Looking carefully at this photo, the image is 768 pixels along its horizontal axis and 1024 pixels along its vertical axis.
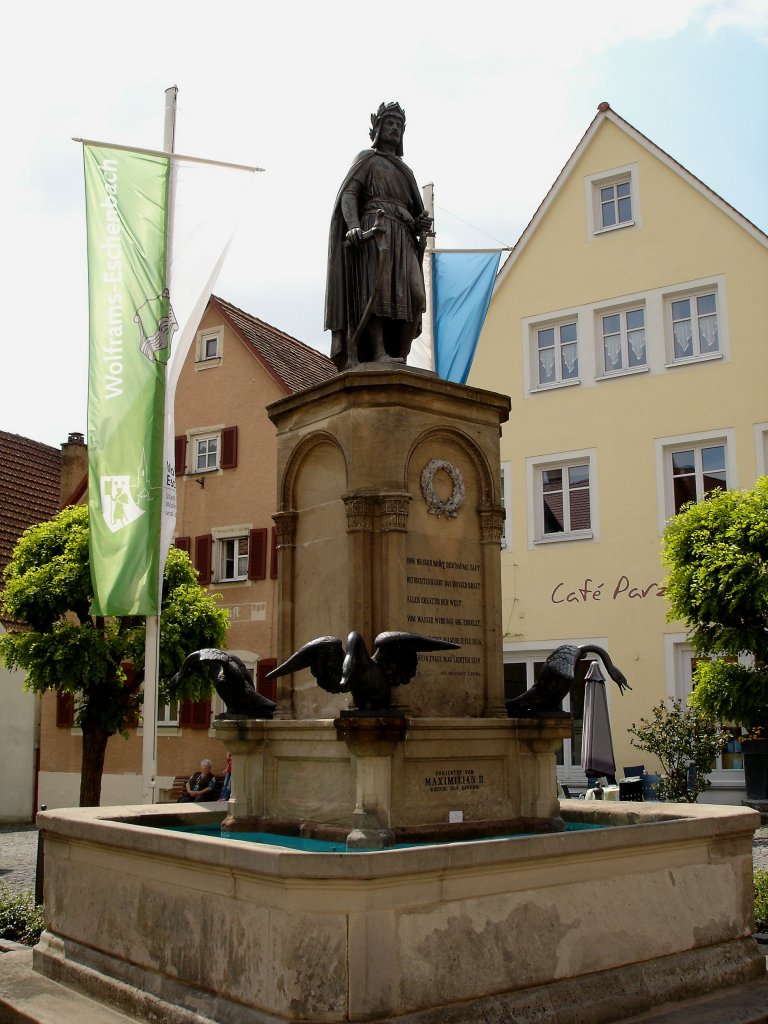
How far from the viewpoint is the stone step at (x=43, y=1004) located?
19.5ft

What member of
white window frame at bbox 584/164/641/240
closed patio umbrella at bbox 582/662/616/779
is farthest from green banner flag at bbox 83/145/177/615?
white window frame at bbox 584/164/641/240

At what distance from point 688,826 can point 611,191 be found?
674 inches

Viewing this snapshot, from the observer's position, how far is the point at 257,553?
76.2 ft

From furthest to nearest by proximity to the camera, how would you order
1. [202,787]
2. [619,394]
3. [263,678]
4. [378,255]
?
[263,678], [619,394], [202,787], [378,255]

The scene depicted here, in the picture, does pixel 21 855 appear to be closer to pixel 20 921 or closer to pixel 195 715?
pixel 195 715

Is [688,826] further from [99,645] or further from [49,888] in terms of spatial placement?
[99,645]

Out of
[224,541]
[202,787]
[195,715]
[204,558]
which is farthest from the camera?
[224,541]

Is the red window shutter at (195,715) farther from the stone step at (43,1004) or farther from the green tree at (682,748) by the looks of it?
the stone step at (43,1004)

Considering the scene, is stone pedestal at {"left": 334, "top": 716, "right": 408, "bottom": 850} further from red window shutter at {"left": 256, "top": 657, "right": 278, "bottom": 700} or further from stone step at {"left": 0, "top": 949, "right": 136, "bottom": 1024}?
red window shutter at {"left": 256, "top": 657, "right": 278, "bottom": 700}

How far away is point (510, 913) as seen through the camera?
555cm

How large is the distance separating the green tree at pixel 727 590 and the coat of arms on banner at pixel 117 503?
704 centimetres

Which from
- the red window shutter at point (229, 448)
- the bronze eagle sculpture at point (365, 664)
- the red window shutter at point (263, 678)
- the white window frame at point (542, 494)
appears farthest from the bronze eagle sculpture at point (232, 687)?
the red window shutter at point (229, 448)

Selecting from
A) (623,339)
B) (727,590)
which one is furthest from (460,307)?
(727,590)

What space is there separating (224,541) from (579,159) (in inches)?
414
